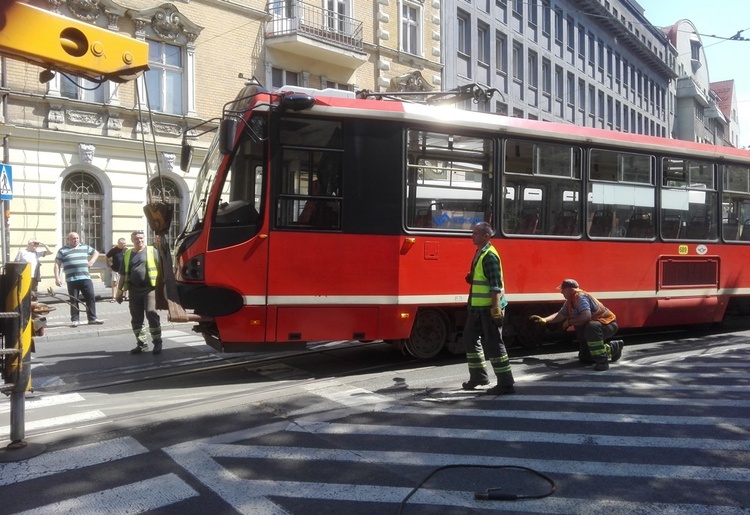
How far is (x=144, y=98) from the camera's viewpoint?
57.8 ft

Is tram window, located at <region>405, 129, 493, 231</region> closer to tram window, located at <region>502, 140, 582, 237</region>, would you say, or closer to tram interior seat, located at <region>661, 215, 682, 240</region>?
tram window, located at <region>502, 140, 582, 237</region>

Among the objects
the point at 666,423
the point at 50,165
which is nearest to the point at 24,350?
the point at 666,423

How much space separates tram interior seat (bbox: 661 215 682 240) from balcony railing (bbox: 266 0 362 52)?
13.8 meters

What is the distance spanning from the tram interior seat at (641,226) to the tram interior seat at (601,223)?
0.39m

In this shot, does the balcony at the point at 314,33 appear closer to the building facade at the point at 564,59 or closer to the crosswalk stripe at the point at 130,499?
the building facade at the point at 564,59

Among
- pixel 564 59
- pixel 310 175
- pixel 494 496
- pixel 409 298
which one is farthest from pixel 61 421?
pixel 564 59

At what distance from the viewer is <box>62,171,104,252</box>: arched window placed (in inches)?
653

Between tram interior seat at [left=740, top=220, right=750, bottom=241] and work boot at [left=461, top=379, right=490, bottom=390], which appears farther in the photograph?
tram interior seat at [left=740, top=220, right=750, bottom=241]

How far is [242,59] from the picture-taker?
19609 mm

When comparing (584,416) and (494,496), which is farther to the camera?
(584,416)

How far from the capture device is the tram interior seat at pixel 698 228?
975cm

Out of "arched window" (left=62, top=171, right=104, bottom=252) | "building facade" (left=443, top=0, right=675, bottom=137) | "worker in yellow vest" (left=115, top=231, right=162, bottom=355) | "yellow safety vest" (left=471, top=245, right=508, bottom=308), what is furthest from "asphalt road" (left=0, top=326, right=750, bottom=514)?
"building facade" (left=443, top=0, right=675, bottom=137)

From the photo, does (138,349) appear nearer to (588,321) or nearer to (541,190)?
(541,190)

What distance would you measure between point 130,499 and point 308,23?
62.6ft
